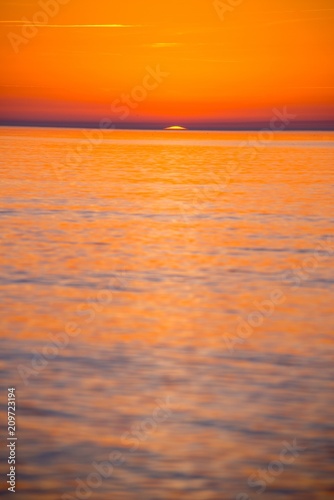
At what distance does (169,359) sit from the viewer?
25.1 feet

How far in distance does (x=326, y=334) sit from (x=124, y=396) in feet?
8.64

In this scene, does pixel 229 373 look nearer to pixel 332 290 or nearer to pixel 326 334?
pixel 326 334

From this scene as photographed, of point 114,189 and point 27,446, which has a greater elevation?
point 114,189

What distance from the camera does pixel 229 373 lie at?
23.9 feet

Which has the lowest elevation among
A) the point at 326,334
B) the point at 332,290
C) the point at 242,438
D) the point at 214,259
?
the point at 242,438

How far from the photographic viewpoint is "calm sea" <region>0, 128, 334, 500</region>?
5328mm

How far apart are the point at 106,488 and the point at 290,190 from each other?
21459 millimetres

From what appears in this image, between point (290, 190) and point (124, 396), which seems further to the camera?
point (290, 190)

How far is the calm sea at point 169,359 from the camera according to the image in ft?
17.5

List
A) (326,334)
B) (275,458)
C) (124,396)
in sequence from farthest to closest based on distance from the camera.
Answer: (326,334) → (124,396) → (275,458)

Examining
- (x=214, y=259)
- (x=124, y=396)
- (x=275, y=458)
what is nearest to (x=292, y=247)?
(x=214, y=259)

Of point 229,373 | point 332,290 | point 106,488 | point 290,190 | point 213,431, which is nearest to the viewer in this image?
point 106,488

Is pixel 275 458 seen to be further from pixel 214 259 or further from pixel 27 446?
pixel 214 259

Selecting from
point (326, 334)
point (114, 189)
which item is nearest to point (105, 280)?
point (326, 334)
